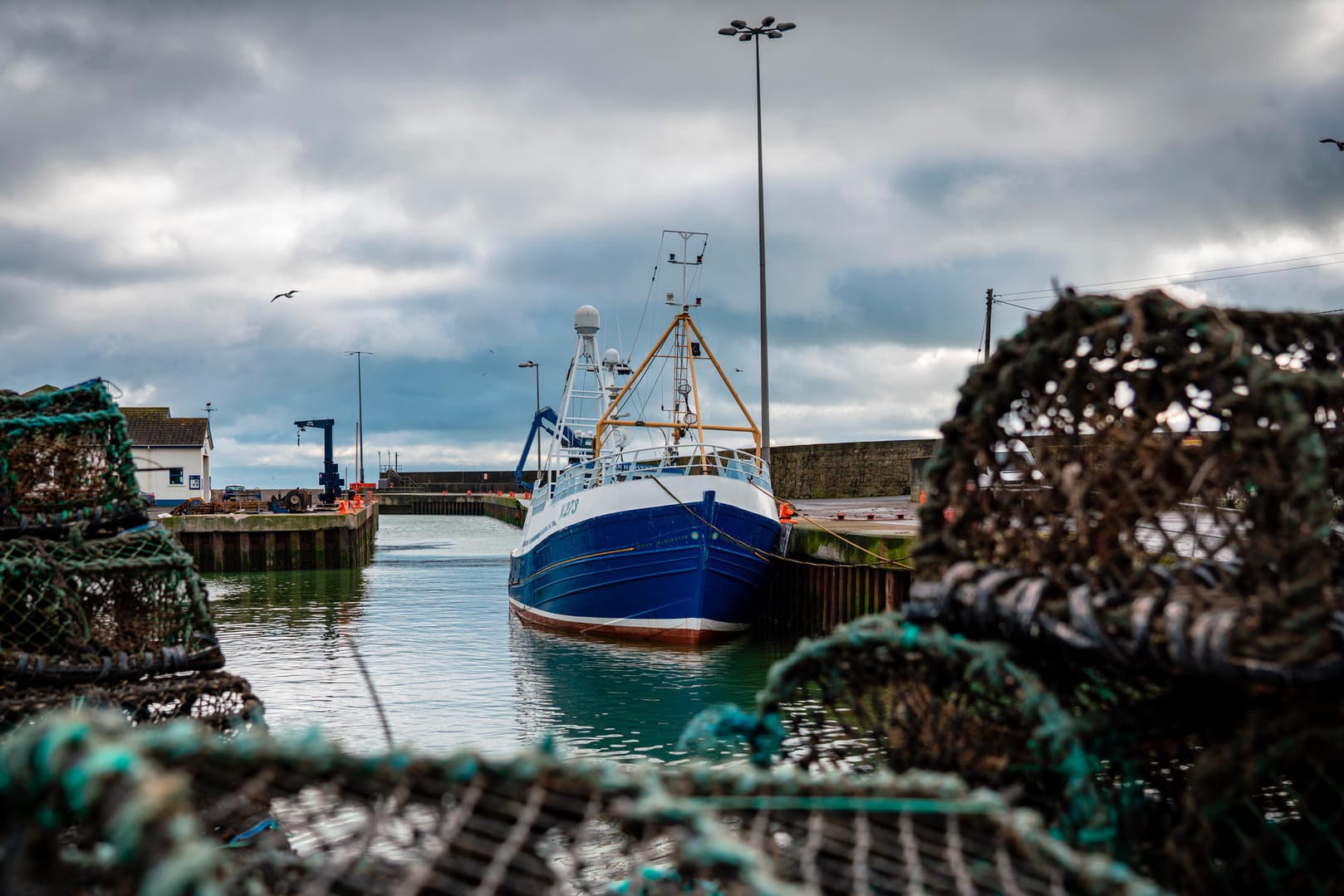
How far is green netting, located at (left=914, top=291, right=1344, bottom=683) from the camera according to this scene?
2604 mm

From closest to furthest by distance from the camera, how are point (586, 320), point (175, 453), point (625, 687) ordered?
1. point (625, 687)
2. point (586, 320)
3. point (175, 453)

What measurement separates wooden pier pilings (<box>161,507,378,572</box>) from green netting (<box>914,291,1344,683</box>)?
31.2 metres

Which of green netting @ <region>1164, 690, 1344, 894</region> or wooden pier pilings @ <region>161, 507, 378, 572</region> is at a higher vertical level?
green netting @ <region>1164, 690, 1344, 894</region>

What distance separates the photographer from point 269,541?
32.2 meters

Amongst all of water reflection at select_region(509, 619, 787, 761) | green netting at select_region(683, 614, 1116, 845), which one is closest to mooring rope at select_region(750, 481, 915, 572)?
water reflection at select_region(509, 619, 787, 761)

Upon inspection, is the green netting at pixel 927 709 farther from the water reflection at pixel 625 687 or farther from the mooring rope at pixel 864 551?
the mooring rope at pixel 864 551

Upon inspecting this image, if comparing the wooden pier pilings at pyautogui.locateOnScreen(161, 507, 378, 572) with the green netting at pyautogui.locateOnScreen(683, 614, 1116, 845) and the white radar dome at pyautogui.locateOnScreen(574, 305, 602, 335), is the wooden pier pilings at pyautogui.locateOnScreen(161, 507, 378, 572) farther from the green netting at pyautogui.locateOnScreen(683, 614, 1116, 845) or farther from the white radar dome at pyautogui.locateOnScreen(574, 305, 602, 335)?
the green netting at pyautogui.locateOnScreen(683, 614, 1116, 845)

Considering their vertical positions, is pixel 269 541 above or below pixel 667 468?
below

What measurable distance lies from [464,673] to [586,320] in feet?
31.2

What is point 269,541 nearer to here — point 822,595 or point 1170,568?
point 822,595

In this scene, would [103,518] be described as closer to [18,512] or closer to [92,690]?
[18,512]

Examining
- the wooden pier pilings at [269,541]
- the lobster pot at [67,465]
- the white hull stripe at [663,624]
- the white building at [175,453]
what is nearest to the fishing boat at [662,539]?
the white hull stripe at [663,624]

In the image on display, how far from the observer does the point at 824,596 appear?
16094mm

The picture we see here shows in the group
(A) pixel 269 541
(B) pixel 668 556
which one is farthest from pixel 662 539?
(A) pixel 269 541
